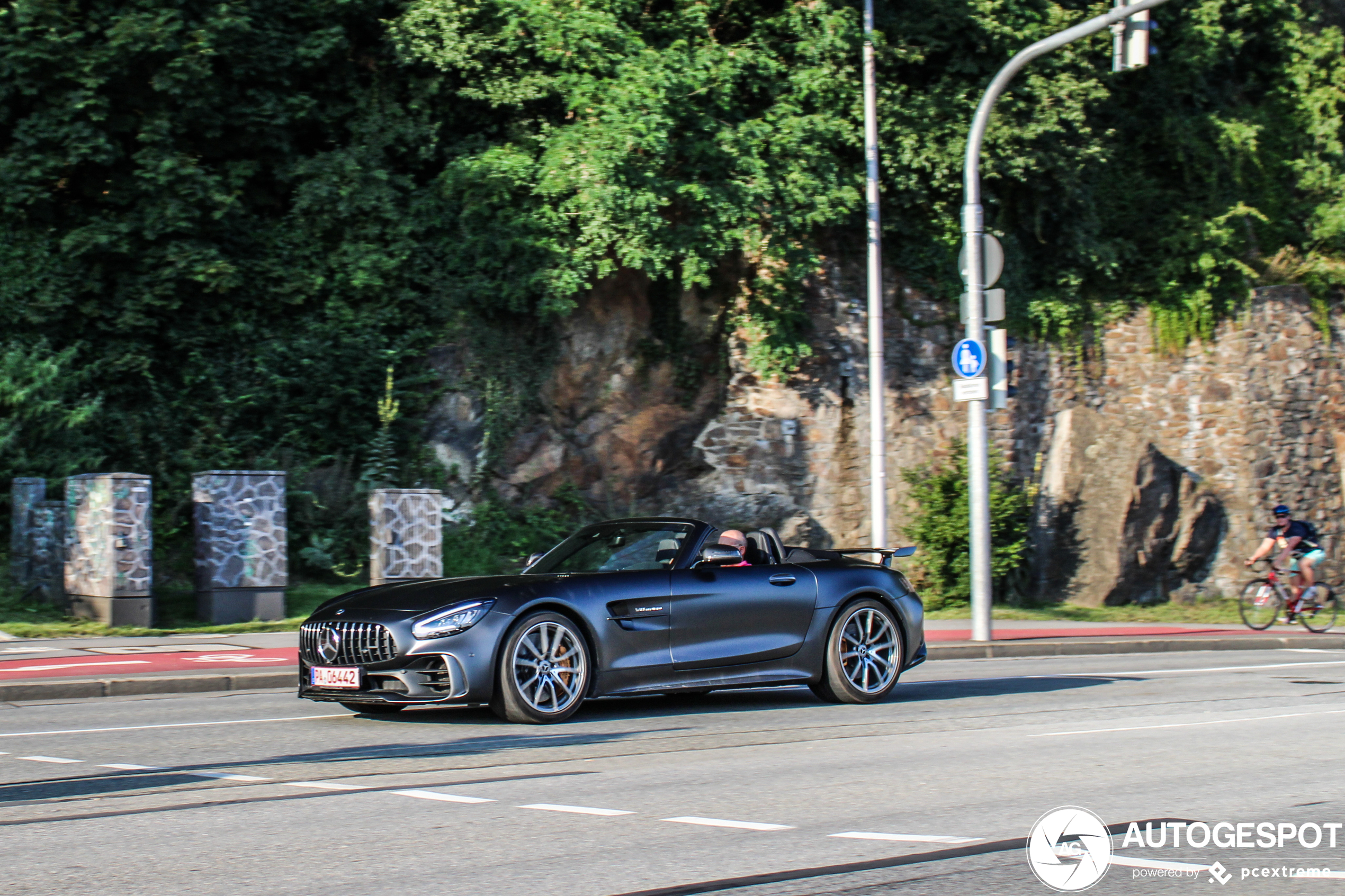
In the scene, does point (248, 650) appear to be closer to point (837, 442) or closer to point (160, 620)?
point (160, 620)

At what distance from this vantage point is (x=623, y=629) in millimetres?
9281

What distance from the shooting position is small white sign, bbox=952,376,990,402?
15.2m

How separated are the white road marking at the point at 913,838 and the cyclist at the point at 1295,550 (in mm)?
15527

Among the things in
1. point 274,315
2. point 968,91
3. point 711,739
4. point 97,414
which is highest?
point 968,91

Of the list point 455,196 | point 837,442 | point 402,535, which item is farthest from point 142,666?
point 837,442

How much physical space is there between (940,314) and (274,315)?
11.1 m

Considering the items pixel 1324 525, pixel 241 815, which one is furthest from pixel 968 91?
pixel 241 815

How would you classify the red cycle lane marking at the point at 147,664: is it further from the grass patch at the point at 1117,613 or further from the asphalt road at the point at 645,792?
the grass patch at the point at 1117,613

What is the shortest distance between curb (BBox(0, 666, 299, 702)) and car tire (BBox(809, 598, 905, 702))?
4239mm

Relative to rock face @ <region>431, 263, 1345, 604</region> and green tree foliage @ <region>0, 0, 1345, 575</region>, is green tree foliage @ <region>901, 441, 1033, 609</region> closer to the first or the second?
rock face @ <region>431, 263, 1345, 604</region>

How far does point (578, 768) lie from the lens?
7379 millimetres

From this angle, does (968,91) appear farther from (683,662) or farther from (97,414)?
(683,662)

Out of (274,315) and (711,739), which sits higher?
(274,315)

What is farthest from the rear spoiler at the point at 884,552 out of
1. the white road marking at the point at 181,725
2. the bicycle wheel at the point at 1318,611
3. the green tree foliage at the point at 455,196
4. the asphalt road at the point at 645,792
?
the bicycle wheel at the point at 1318,611
